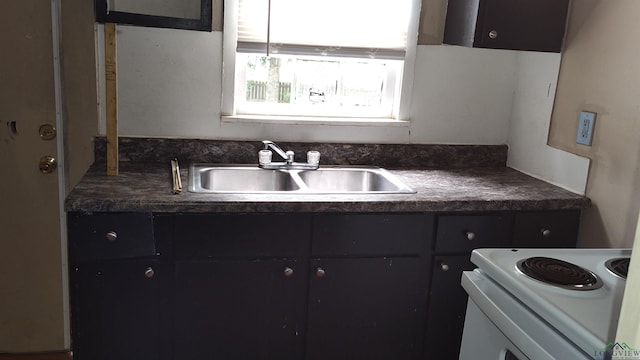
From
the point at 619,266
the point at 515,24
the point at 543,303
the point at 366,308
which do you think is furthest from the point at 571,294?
the point at 515,24

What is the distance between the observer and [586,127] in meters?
2.42

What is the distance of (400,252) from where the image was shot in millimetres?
2318

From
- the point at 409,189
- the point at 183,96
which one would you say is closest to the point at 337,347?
the point at 409,189

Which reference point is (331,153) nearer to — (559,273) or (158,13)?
(158,13)

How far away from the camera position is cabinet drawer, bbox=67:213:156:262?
2.06 m

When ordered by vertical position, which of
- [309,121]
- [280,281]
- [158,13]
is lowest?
[280,281]

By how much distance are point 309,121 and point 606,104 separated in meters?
1.23

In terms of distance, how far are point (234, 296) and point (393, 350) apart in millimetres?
682

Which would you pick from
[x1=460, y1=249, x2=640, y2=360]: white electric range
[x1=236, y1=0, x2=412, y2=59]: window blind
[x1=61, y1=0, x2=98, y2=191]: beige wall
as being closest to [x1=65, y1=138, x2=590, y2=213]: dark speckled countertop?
[x1=61, y1=0, x2=98, y2=191]: beige wall

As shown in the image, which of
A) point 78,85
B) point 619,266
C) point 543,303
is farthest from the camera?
point 78,85

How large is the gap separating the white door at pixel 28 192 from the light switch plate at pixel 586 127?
7.09 feet

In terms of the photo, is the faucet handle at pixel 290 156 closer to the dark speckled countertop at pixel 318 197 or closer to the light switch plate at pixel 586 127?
the dark speckled countertop at pixel 318 197

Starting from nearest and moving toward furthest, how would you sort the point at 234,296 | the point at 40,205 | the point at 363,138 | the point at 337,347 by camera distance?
1. the point at 234,296
2. the point at 337,347
3. the point at 40,205
4. the point at 363,138

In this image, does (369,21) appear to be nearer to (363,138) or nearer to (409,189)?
(363,138)
